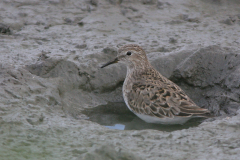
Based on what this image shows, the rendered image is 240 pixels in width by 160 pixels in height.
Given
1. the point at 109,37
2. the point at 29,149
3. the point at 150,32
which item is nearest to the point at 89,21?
the point at 109,37

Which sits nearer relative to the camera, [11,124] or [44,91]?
[11,124]

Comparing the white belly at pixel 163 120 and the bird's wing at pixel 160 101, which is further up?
the bird's wing at pixel 160 101

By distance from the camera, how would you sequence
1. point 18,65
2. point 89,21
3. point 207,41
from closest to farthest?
point 18,65, point 207,41, point 89,21

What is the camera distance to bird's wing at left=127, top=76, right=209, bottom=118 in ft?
18.2

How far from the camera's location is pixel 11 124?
4.82 meters

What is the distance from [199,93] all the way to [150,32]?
2231 millimetres

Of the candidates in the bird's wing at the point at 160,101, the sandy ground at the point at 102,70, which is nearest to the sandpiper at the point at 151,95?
the bird's wing at the point at 160,101

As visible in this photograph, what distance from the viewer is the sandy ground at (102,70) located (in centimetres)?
439

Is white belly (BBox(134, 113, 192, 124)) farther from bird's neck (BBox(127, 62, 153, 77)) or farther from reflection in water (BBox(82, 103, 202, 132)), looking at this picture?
bird's neck (BBox(127, 62, 153, 77))

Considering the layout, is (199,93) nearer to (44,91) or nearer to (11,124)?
(44,91)

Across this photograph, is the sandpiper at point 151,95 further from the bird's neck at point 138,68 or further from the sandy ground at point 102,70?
the sandy ground at point 102,70

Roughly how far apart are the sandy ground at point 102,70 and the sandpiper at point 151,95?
1.50ft

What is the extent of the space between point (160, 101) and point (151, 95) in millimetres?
206

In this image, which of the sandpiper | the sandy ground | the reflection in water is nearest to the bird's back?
the sandpiper
